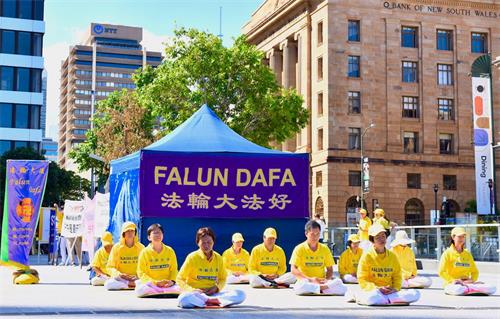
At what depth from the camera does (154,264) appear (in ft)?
45.3

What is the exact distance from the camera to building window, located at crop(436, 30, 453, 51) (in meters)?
64.6

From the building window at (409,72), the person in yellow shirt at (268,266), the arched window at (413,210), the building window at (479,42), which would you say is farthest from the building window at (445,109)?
the person in yellow shirt at (268,266)

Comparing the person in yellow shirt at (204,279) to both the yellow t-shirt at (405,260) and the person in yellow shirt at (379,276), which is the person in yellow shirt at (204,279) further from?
the yellow t-shirt at (405,260)

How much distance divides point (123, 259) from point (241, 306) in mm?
4301

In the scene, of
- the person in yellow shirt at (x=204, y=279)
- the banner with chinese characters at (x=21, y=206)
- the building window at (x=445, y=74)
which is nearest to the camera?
the person in yellow shirt at (x=204, y=279)

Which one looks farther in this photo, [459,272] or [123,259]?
[123,259]

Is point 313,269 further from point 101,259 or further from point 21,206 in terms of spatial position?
point 21,206

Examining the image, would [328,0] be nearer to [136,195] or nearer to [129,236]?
[136,195]

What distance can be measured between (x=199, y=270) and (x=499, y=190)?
56.2 meters

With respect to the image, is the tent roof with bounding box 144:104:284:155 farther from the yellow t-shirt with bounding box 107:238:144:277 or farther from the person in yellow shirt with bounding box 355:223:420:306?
the person in yellow shirt with bounding box 355:223:420:306

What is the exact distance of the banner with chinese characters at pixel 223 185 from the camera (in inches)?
760

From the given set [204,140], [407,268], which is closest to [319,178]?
[204,140]

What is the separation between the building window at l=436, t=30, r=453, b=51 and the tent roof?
46.3 metres

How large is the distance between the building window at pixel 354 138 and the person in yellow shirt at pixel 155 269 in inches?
1885
